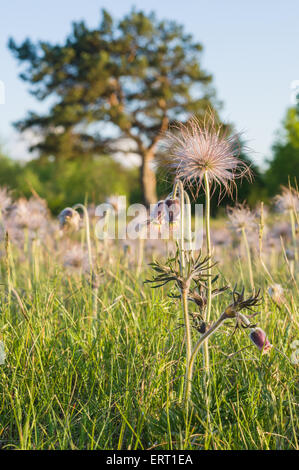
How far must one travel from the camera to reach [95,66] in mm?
30641

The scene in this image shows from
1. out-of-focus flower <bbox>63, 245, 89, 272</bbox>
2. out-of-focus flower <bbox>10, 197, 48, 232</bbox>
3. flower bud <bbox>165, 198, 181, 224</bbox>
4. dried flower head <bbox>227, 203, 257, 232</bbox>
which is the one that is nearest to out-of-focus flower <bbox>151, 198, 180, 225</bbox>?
flower bud <bbox>165, 198, 181, 224</bbox>

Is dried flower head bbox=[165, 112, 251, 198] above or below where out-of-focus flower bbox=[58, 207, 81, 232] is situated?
above

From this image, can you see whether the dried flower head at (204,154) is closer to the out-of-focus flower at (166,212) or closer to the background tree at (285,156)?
the out-of-focus flower at (166,212)

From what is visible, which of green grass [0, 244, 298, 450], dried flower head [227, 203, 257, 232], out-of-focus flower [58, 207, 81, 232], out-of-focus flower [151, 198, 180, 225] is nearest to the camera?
green grass [0, 244, 298, 450]

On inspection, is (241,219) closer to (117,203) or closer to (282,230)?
(117,203)

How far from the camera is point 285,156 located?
39500 millimetres

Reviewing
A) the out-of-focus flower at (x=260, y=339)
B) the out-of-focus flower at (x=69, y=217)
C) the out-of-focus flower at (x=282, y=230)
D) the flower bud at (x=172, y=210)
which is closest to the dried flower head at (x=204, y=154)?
the flower bud at (x=172, y=210)

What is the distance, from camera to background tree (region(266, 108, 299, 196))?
124 ft

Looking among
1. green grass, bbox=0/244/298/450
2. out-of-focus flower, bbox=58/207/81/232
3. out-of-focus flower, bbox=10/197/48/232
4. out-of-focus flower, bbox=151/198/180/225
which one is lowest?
green grass, bbox=0/244/298/450

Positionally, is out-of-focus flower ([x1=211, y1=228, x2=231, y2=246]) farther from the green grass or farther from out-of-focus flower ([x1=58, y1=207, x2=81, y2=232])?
the green grass

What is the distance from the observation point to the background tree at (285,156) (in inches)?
1487

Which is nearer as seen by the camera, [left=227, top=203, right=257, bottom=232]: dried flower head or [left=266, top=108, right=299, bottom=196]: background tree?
[left=227, top=203, right=257, bottom=232]: dried flower head

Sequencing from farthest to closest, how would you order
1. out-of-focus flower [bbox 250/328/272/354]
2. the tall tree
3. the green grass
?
1. the tall tree
2. the green grass
3. out-of-focus flower [bbox 250/328/272/354]

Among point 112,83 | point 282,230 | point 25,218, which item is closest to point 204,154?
point 25,218
